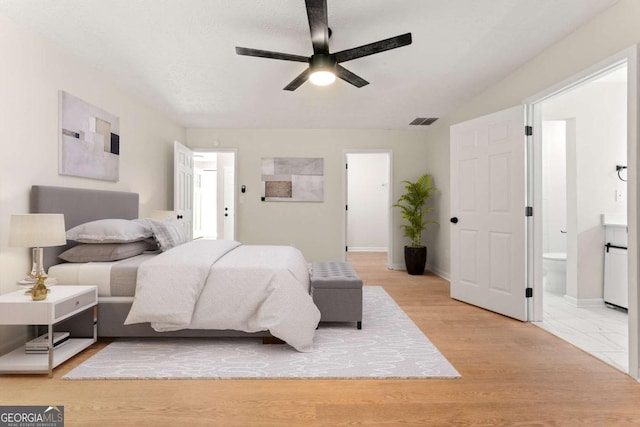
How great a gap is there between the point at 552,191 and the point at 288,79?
12.4ft

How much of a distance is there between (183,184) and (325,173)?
2321 mm

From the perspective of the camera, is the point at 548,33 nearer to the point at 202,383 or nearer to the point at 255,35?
the point at 255,35

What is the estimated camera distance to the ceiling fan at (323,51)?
83.7 inches

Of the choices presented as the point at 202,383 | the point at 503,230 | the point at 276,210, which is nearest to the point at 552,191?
the point at 503,230

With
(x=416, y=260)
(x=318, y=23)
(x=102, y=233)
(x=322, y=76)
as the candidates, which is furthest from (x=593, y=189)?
(x=102, y=233)

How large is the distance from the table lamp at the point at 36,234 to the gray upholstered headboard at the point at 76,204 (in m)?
0.51

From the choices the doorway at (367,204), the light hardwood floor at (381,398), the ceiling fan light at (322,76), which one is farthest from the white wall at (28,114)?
the doorway at (367,204)

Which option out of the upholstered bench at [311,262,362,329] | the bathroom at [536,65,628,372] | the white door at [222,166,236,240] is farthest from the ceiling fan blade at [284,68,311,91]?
the white door at [222,166,236,240]

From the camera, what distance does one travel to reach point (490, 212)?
3.53m

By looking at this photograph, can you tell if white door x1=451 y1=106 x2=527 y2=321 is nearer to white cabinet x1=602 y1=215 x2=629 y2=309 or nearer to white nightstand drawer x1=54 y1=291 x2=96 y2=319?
white cabinet x1=602 y1=215 x2=629 y2=309

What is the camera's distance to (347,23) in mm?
2518

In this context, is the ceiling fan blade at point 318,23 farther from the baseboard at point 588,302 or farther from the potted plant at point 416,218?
the baseboard at point 588,302

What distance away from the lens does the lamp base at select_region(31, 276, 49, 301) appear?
2.10 meters

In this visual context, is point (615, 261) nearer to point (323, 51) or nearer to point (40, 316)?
point (323, 51)
